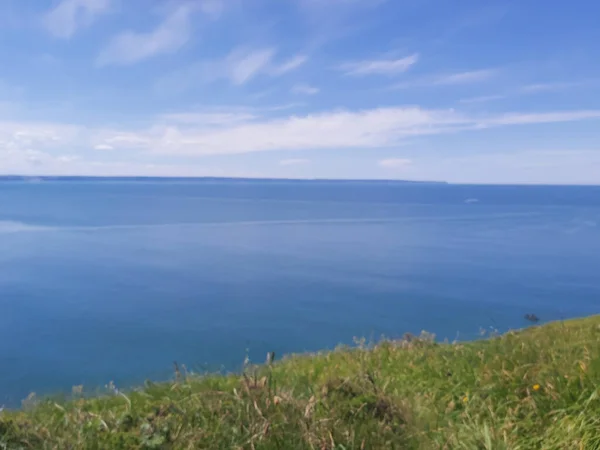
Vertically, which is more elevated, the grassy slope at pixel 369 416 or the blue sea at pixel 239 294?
the grassy slope at pixel 369 416

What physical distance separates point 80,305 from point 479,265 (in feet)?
106

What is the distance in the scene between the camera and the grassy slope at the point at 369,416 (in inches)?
156

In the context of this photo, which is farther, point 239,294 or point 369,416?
point 239,294

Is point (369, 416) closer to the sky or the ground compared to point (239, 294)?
closer to the sky

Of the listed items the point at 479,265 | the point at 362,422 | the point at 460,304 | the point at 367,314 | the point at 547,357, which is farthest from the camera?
the point at 479,265

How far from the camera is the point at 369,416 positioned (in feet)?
14.5

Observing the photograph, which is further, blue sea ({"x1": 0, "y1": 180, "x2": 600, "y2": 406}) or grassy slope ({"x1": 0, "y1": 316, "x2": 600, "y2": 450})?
blue sea ({"x1": 0, "y1": 180, "x2": 600, "y2": 406})

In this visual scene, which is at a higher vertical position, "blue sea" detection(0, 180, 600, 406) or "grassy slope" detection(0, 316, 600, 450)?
"grassy slope" detection(0, 316, 600, 450)

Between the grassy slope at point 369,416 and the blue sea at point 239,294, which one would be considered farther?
the blue sea at point 239,294

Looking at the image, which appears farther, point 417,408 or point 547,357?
point 547,357

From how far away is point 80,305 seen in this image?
3134 cm

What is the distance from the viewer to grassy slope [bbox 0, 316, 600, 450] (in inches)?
156

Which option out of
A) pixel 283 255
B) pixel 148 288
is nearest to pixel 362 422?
pixel 148 288

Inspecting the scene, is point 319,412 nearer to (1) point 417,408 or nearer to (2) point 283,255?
(1) point 417,408
